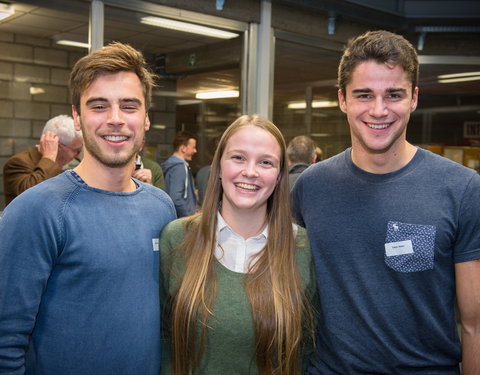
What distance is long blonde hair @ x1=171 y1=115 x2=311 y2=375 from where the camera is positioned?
1651 mm

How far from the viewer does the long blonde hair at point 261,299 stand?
1.65 m

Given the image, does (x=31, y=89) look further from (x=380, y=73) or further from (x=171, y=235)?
(x=380, y=73)

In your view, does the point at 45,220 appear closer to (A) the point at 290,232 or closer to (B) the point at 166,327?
(B) the point at 166,327

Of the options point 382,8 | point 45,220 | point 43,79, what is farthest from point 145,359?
point 382,8

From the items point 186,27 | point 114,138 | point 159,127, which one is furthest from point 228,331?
point 159,127

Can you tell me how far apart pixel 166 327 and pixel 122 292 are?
1.03 ft

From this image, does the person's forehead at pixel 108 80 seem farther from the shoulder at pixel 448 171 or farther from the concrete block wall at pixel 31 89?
the concrete block wall at pixel 31 89

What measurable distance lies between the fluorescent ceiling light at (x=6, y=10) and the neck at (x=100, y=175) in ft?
9.42

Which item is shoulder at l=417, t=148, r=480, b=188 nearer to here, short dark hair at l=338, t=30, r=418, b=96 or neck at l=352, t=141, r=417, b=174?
neck at l=352, t=141, r=417, b=174

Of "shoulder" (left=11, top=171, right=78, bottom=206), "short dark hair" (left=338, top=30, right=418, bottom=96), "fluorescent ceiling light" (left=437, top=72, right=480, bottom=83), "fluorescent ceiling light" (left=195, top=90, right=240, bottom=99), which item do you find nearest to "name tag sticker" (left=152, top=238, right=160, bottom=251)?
"shoulder" (left=11, top=171, right=78, bottom=206)

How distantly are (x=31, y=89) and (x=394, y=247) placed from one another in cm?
412

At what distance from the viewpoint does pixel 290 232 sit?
1823mm

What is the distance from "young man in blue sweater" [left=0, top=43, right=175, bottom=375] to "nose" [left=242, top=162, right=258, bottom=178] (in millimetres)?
338

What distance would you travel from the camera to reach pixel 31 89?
15.8 ft
